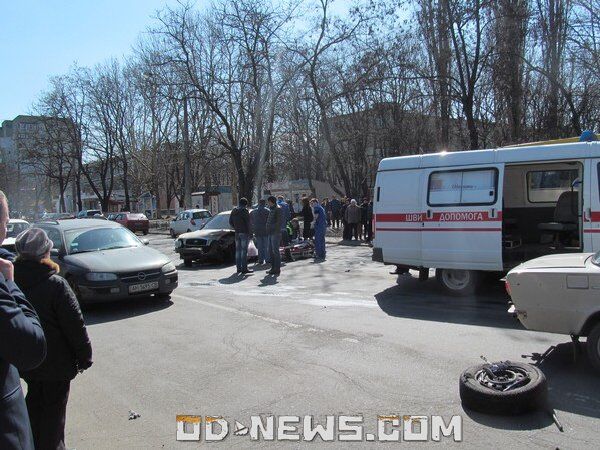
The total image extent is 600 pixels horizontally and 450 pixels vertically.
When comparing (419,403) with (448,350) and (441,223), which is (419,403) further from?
(441,223)

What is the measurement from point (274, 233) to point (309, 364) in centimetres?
736

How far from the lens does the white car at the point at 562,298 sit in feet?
15.7

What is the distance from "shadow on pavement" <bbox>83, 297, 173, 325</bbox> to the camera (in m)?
8.21

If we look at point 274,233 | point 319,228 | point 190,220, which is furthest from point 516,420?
point 190,220

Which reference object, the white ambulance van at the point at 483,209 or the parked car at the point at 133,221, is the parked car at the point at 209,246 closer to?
the white ambulance van at the point at 483,209

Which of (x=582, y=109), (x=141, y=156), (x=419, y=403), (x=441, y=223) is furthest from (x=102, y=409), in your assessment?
(x=141, y=156)

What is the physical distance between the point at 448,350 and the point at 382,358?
818 millimetres

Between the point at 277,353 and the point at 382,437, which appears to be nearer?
the point at 382,437

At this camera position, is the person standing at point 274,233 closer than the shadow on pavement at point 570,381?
No

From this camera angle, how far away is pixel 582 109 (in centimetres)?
2212

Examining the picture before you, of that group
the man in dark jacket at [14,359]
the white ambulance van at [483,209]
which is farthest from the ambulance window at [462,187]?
the man in dark jacket at [14,359]

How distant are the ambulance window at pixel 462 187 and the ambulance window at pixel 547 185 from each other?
6.16 ft

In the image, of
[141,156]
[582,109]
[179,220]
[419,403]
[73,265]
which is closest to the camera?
[419,403]

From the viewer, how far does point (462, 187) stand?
29.2 feet
